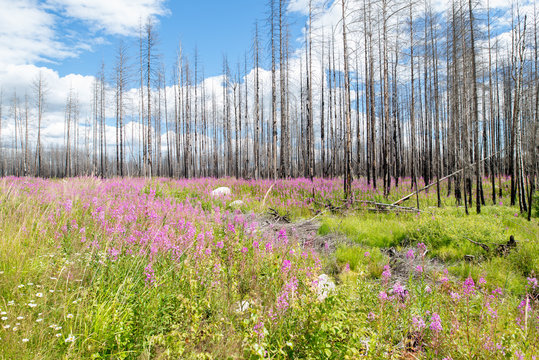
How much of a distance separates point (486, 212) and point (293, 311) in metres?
8.60

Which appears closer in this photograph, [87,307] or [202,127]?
[87,307]

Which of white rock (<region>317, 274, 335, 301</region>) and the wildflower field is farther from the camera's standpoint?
white rock (<region>317, 274, 335, 301</region>)

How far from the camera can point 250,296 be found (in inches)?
117

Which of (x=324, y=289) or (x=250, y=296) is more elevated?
(x=324, y=289)

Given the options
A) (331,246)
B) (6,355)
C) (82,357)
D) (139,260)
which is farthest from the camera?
(331,246)

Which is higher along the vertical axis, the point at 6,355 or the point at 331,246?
the point at 6,355

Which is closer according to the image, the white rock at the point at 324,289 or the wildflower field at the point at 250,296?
the wildflower field at the point at 250,296

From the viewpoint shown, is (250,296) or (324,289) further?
(250,296)

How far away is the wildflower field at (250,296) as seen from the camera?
190cm

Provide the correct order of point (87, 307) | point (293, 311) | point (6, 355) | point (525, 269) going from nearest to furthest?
1. point (6, 355)
2. point (87, 307)
3. point (293, 311)
4. point (525, 269)

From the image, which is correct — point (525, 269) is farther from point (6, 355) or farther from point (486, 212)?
point (6, 355)

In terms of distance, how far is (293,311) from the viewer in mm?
2391

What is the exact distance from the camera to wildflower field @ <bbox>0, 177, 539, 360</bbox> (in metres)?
1.90

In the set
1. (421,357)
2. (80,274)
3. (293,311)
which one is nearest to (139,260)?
(80,274)
